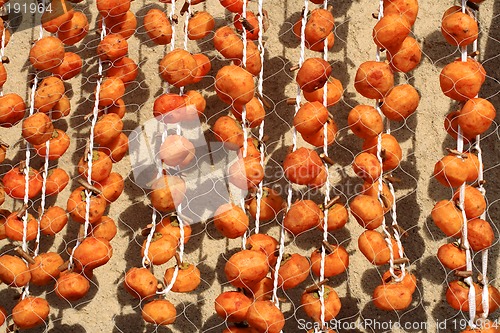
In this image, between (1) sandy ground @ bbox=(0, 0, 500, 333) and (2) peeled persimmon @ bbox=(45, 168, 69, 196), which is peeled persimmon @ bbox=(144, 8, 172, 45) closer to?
(1) sandy ground @ bbox=(0, 0, 500, 333)

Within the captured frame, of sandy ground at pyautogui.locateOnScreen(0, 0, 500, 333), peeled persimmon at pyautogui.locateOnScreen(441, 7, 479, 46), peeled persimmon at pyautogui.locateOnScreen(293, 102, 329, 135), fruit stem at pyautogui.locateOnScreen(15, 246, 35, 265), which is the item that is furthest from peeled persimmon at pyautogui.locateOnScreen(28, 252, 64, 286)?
peeled persimmon at pyautogui.locateOnScreen(441, 7, 479, 46)

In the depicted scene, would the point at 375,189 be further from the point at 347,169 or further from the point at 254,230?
the point at 254,230

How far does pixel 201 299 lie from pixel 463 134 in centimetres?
63

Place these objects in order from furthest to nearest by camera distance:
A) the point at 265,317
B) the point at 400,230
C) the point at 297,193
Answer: the point at 297,193 → the point at 400,230 → the point at 265,317

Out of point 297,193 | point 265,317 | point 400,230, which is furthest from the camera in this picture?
point 297,193

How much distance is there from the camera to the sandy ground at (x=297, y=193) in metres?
1.35

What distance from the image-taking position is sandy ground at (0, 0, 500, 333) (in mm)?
1354

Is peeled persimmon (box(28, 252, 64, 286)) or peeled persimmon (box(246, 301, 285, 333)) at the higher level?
peeled persimmon (box(246, 301, 285, 333))

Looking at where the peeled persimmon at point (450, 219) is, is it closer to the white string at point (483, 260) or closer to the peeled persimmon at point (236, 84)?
the white string at point (483, 260)

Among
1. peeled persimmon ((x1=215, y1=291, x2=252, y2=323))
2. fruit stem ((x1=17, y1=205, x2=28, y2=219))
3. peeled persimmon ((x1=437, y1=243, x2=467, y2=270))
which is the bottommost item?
peeled persimmon ((x1=215, y1=291, x2=252, y2=323))

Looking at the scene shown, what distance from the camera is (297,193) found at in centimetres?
139

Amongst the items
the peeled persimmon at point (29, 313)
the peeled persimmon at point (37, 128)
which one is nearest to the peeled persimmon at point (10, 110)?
the peeled persimmon at point (37, 128)

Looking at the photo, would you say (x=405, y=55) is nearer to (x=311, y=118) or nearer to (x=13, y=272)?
(x=311, y=118)

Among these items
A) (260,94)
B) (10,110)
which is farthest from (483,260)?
(10,110)
